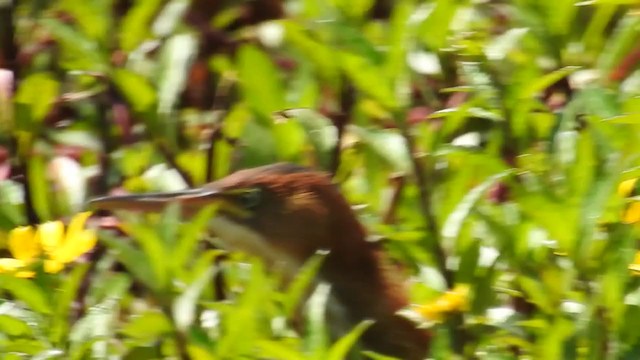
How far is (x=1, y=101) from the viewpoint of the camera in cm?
262

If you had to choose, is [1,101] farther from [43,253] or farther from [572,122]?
[572,122]

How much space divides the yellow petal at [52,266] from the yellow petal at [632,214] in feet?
2.36

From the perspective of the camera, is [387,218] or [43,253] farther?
[387,218]

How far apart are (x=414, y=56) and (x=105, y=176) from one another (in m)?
0.56

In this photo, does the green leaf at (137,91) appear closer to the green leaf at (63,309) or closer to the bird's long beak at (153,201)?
the bird's long beak at (153,201)

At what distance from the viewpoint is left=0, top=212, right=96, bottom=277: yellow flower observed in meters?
2.15

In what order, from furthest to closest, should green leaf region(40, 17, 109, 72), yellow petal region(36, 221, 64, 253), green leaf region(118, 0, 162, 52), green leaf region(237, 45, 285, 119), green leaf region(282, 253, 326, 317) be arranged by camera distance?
green leaf region(118, 0, 162, 52)
green leaf region(40, 17, 109, 72)
green leaf region(237, 45, 285, 119)
yellow petal region(36, 221, 64, 253)
green leaf region(282, 253, 326, 317)

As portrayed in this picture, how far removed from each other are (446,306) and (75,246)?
20.8 inches

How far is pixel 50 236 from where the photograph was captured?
2223 millimetres

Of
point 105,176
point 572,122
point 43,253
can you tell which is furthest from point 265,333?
point 105,176

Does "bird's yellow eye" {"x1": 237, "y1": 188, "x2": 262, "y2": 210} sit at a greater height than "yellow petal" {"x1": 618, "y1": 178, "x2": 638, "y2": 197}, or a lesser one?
lesser

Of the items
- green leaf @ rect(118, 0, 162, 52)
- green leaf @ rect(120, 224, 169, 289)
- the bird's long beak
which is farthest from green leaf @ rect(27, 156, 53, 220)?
green leaf @ rect(120, 224, 169, 289)

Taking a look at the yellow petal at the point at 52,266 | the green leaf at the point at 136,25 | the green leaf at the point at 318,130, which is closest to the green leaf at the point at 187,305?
the yellow petal at the point at 52,266

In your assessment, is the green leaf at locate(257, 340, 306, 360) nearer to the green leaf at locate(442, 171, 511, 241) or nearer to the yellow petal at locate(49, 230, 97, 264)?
the green leaf at locate(442, 171, 511, 241)
